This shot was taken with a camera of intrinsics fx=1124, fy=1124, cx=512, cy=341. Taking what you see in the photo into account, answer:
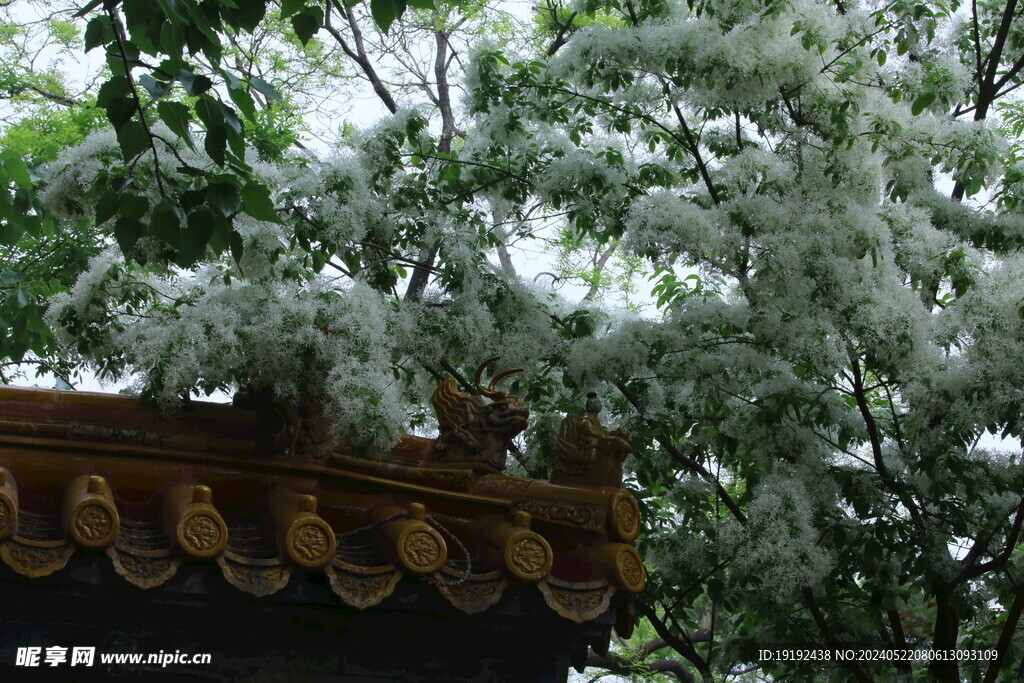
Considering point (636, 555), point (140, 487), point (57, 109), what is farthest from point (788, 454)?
point (57, 109)

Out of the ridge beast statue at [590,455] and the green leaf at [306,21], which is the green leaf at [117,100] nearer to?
the green leaf at [306,21]

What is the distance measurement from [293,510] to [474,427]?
41.0 inches

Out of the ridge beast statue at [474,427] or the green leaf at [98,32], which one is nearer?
the green leaf at [98,32]

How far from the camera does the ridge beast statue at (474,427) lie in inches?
185

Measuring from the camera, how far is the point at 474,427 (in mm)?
4750

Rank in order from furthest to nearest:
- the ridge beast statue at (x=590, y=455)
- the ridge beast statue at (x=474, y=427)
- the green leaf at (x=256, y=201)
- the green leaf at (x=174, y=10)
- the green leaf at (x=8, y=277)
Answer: the green leaf at (x=8, y=277) < the ridge beast statue at (x=474, y=427) < the ridge beast statue at (x=590, y=455) < the green leaf at (x=256, y=201) < the green leaf at (x=174, y=10)

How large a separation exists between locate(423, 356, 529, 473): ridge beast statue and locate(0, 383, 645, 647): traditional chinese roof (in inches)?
0.5

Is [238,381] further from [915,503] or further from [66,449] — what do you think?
[915,503]

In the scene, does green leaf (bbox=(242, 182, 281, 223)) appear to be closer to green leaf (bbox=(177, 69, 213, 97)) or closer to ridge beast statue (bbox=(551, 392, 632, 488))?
green leaf (bbox=(177, 69, 213, 97))

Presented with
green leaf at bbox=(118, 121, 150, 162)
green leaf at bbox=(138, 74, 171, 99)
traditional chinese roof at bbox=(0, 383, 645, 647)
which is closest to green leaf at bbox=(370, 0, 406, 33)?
green leaf at bbox=(138, 74, 171, 99)

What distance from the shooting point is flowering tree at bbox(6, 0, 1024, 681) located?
5.09 m

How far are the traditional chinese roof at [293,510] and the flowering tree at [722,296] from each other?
0.91ft

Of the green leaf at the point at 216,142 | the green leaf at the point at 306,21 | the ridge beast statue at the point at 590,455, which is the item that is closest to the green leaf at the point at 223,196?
the green leaf at the point at 216,142

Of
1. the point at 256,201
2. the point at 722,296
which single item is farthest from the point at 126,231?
the point at 722,296
